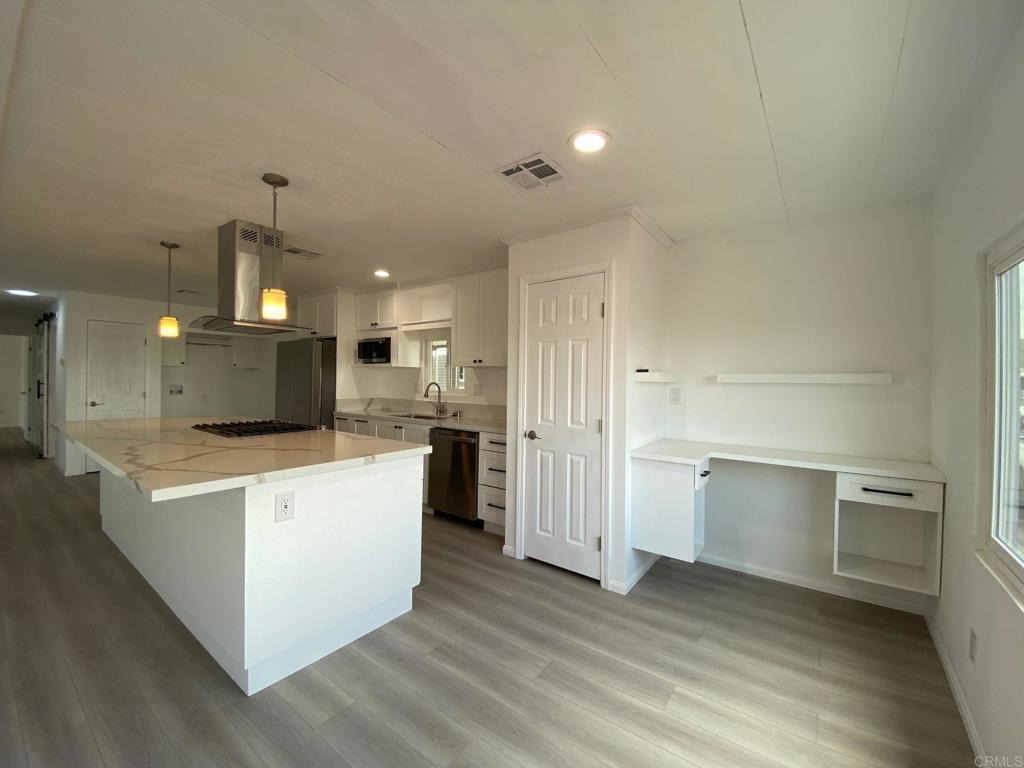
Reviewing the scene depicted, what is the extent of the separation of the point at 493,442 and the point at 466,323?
1.24 m

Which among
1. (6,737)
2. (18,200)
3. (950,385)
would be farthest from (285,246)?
(950,385)

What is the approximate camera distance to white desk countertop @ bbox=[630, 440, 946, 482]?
228 cm

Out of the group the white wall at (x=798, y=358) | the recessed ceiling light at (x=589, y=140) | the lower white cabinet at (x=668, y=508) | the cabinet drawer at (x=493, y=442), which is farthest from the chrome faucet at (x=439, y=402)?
the recessed ceiling light at (x=589, y=140)

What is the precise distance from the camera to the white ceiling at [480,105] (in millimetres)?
1313

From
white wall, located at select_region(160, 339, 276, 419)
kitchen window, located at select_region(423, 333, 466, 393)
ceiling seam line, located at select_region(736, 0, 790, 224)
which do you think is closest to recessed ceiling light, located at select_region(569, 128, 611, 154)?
ceiling seam line, located at select_region(736, 0, 790, 224)

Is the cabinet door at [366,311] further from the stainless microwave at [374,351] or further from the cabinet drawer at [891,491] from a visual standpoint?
the cabinet drawer at [891,491]

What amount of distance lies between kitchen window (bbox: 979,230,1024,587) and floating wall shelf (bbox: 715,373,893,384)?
0.92 metres

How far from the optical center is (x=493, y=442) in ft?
12.6

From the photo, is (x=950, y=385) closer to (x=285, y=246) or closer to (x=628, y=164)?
(x=628, y=164)

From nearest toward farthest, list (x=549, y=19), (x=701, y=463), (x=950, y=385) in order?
(x=549, y=19) < (x=950, y=385) < (x=701, y=463)

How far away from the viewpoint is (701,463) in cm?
266

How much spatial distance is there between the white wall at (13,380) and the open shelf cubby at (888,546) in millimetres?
14070

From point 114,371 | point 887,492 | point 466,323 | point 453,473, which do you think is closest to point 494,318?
point 466,323

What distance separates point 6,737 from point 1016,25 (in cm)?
410
